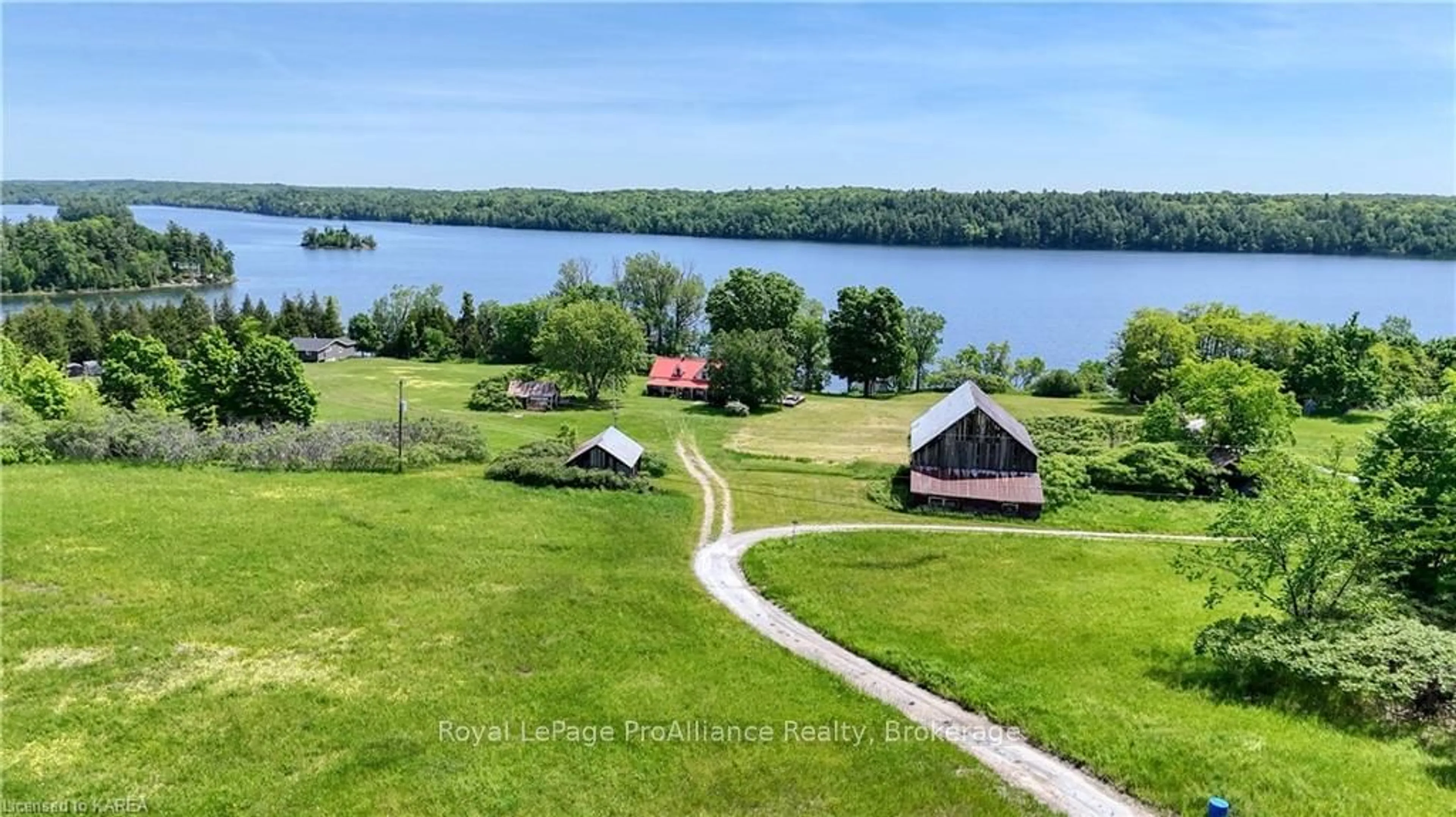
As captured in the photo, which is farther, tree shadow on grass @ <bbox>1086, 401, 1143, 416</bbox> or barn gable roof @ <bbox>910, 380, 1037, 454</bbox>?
tree shadow on grass @ <bbox>1086, 401, 1143, 416</bbox>

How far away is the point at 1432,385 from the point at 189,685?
8220cm

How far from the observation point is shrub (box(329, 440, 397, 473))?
40.1 m

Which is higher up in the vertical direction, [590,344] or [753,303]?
[753,303]

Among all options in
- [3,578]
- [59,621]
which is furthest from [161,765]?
[3,578]

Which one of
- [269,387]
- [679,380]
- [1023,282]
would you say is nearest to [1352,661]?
[269,387]

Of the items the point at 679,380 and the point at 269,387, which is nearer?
the point at 269,387

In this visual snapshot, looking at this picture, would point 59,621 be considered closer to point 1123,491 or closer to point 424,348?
point 1123,491

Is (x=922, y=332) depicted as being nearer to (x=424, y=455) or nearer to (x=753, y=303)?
(x=753, y=303)

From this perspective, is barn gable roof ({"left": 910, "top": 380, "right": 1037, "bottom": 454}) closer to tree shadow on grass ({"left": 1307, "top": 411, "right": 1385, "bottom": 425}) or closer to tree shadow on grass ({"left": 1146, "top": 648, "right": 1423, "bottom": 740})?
tree shadow on grass ({"left": 1146, "top": 648, "right": 1423, "bottom": 740})

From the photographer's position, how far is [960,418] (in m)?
39.5

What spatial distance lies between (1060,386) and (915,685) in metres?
59.6

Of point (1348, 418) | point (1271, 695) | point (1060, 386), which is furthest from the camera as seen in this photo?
point (1060, 386)

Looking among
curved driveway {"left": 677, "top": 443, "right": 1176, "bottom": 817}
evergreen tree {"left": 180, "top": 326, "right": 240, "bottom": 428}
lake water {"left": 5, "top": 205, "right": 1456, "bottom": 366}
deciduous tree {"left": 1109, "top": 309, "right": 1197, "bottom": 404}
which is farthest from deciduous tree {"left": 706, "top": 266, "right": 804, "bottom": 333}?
curved driveway {"left": 677, "top": 443, "right": 1176, "bottom": 817}

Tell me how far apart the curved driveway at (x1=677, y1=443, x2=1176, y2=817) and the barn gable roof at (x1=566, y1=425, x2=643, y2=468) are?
499cm
